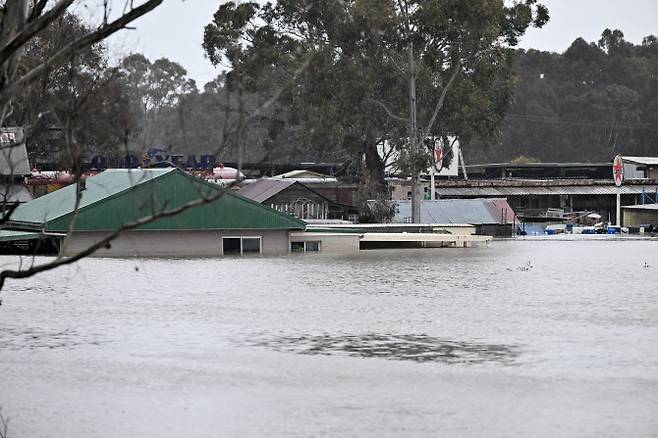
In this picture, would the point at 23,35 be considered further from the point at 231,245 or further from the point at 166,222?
the point at 231,245

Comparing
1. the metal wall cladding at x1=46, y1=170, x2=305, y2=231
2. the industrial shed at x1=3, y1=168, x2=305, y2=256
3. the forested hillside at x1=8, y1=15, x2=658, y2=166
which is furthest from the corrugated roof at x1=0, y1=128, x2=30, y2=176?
the forested hillside at x1=8, y1=15, x2=658, y2=166

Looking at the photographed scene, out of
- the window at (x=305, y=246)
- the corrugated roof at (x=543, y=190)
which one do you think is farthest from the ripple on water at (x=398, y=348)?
the corrugated roof at (x=543, y=190)

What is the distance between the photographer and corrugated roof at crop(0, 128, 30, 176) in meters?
8.09

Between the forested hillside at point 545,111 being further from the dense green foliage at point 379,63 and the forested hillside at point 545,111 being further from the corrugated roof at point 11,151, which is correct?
the corrugated roof at point 11,151

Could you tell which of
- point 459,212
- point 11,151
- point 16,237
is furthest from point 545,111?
point 11,151

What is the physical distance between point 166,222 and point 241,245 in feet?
10.7

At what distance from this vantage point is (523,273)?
35.8 metres

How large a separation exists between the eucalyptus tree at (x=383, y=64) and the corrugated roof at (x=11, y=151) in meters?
17.6

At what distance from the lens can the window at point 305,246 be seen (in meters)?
44.0

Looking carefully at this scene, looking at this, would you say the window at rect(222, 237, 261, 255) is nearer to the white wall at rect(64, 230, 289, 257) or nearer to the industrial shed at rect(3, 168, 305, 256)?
the industrial shed at rect(3, 168, 305, 256)

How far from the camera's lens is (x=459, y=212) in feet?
189

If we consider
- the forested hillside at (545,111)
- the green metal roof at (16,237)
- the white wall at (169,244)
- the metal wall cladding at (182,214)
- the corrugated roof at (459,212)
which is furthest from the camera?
the forested hillside at (545,111)

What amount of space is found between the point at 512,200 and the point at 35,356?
190 feet

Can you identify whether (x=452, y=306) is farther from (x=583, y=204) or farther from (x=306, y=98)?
(x=583, y=204)
